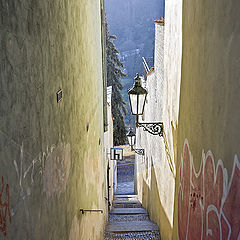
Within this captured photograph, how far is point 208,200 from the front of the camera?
2695mm

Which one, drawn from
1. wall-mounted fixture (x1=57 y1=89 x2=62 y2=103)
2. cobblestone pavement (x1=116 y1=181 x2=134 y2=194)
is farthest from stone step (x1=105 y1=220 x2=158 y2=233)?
cobblestone pavement (x1=116 y1=181 x2=134 y2=194)

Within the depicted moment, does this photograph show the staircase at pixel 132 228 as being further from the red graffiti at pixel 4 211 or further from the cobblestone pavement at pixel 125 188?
the cobblestone pavement at pixel 125 188

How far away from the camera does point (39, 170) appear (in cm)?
213

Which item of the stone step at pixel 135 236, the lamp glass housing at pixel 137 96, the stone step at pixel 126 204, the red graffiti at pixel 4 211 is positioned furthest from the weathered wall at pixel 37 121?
the stone step at pixel 126 204

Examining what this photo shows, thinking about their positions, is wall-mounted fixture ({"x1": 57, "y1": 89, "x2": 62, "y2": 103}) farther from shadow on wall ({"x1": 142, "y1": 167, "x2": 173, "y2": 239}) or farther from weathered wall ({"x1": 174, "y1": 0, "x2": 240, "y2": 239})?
shadow on wall ({"x1": 142, "y1": 167, "x2": 173, "y2": 239})

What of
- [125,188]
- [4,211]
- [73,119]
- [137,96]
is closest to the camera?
[4,211]

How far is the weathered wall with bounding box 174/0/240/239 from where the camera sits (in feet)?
6.75

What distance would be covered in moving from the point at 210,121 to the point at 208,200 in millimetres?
672

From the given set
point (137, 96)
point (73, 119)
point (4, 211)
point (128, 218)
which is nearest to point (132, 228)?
point (128, 218)

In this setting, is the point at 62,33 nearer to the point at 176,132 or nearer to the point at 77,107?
the point at 77,107

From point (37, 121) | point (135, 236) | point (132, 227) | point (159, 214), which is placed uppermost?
point (37, 121)

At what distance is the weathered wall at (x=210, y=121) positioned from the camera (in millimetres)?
2059

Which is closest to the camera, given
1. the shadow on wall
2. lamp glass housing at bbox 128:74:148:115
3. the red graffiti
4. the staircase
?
the red graffiti

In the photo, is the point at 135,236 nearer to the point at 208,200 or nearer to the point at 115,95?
the point at 208,200
